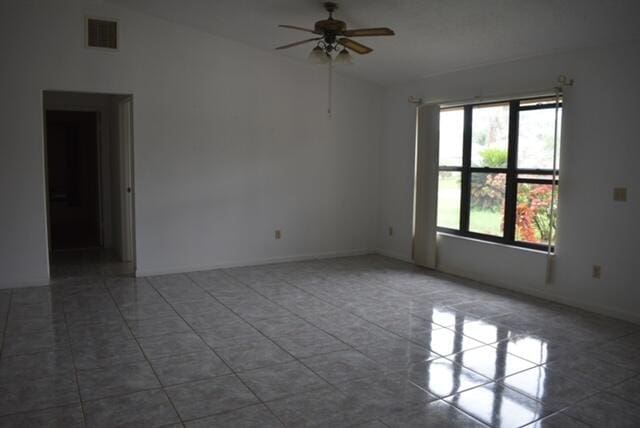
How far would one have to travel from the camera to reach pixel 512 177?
531 centimetres

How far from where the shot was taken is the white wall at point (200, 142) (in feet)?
16.4

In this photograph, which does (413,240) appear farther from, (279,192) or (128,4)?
(128,4)

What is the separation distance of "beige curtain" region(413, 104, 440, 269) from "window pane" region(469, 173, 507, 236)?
0.49 metres

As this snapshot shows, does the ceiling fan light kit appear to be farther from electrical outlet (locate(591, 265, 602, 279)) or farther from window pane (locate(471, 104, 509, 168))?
electrical outlet (locate(591, 265, 602, 279))

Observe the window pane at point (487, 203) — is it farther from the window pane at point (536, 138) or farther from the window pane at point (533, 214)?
the window pane at point (536, 138)

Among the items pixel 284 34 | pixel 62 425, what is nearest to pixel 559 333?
pixel 62 425

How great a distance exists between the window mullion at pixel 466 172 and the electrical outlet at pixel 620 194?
1673mm

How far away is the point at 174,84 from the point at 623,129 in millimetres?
4395

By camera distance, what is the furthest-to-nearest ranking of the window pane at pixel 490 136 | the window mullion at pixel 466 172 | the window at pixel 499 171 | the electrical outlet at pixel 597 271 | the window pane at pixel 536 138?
1. the window mullion at pixel 466 172
2. the window pane at pixel 490 136
3. the window at pixel 499 171
4. the window pane at pixel 536 138
5. the electrical outlet at pixel 597 271

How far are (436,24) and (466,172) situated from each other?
1.88 meters

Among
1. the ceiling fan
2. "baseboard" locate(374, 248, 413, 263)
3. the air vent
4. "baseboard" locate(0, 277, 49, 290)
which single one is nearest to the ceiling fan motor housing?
the ceiling fan

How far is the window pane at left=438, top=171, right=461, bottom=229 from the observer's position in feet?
19.7

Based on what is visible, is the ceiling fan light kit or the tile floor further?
the ceiling fan light kit

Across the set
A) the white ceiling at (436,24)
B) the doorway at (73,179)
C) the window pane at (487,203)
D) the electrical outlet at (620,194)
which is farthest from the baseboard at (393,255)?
the doorway at (73,179)
